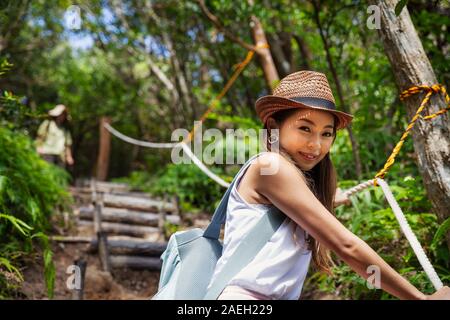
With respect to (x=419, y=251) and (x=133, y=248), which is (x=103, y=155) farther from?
(x=419, y=251)

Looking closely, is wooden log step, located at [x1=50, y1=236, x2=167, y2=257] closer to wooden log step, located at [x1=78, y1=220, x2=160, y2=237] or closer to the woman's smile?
wooden log step, located at [x1=78, y1=220, x2=160, y2=237]

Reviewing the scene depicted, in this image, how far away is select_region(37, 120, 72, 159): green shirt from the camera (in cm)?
856

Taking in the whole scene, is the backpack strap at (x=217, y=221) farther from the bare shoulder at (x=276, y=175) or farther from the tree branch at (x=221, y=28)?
the tree branch at (x=221, y=28)

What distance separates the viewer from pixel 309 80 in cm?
175

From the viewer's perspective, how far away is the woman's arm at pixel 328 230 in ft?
4.97

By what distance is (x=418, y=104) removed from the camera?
2.68 metres

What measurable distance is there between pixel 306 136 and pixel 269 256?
0.45 m

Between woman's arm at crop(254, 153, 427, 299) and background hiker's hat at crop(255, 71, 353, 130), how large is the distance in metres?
0.27

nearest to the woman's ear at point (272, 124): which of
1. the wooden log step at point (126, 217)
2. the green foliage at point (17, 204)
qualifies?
the green foliage at point (17, 204)

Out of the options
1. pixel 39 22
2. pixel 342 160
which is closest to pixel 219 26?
pixel 342 160

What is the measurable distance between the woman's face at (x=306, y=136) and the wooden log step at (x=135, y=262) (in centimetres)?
443

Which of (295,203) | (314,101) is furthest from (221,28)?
(295,203)

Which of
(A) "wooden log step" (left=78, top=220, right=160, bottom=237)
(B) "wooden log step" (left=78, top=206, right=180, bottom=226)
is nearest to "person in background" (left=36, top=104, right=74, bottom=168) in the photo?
(B) "wooden log step" (left=78, top=206, right=180, bottom=226)
